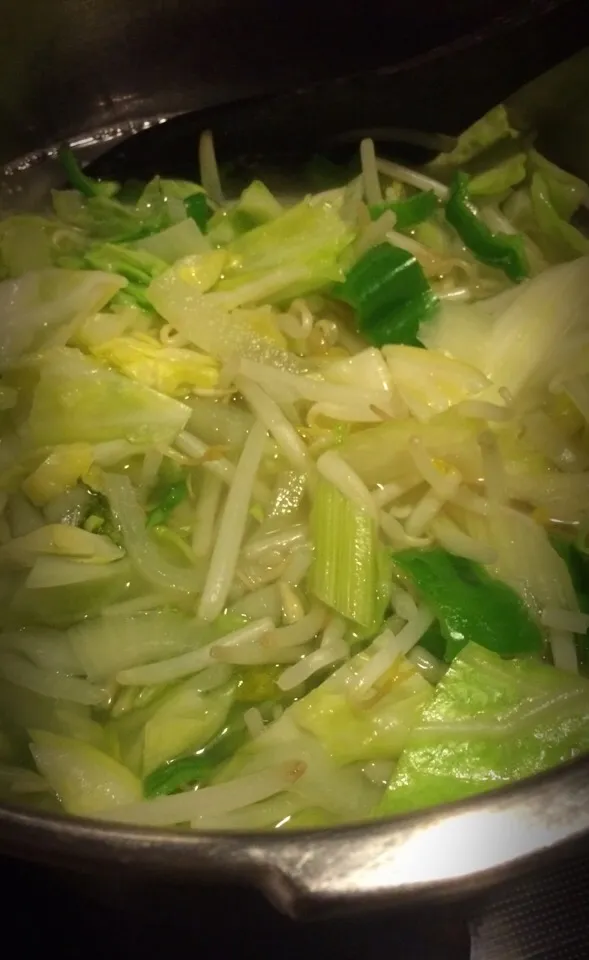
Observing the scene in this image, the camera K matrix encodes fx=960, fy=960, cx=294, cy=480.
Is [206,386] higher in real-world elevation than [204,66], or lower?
lower

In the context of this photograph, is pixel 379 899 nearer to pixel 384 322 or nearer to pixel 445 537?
pixel 445 537

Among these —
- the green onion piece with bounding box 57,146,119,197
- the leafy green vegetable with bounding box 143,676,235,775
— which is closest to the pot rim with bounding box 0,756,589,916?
the leafy green vegetable with bounding box 143,676,235,775

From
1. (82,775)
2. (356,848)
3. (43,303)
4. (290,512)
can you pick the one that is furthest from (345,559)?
(43,303)

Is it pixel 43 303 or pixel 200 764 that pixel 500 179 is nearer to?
pixel 43 303

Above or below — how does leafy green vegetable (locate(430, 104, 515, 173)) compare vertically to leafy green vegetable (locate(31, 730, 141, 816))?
above

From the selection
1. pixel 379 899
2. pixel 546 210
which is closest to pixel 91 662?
pixel 379 899

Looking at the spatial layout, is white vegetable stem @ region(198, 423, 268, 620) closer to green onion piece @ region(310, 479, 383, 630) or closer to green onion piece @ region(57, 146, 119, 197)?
green onion piece @ region(310, 479, 383, 630)
